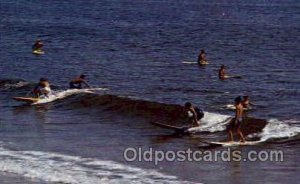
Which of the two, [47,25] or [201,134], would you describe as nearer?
[201,134]

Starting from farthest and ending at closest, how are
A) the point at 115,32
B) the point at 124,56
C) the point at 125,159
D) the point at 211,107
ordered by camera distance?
the point at 115,32
the point at 124,56
the point at 211,107
the point at 125,159

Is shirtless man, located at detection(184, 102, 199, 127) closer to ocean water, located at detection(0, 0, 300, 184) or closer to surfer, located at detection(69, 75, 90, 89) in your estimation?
ocean water, located at detection(0, 0, 300, 184)

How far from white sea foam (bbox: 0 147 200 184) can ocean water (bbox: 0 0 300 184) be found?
30mm

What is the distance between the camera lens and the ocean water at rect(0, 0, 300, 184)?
21.6m

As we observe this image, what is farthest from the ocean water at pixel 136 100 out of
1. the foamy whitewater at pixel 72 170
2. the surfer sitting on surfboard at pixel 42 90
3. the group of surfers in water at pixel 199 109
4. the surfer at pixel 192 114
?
the surfer sitting on surfboard at pixel 42 90

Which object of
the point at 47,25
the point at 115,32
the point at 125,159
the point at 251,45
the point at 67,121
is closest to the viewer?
the point at 125,159

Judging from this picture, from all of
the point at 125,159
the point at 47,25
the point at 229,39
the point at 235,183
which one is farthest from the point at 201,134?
the point at 47,25

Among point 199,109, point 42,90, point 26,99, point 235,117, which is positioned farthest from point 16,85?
point 235,117

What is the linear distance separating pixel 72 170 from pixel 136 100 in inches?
547

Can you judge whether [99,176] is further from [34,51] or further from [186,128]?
[34,51]

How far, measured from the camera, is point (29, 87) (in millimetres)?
39562

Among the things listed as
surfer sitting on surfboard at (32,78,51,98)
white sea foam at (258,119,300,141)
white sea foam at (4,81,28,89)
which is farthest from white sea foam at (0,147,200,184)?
white sea foam at (4,81,28,89)

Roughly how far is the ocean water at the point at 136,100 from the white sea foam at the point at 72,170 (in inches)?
1.2

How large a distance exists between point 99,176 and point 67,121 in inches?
385
